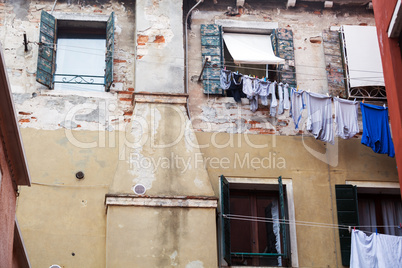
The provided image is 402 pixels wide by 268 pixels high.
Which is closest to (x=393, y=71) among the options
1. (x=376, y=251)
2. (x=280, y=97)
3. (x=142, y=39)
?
(x=280, y=97)

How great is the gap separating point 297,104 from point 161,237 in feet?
10.5

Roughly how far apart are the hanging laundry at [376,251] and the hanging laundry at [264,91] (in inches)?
110

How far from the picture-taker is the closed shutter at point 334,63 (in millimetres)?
11933

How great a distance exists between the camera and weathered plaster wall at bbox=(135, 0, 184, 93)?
11367 millimetres

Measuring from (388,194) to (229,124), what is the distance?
9.68ft

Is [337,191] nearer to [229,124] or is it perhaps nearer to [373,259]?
[373,259]

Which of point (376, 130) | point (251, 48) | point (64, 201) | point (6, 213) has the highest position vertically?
point (251, 48)

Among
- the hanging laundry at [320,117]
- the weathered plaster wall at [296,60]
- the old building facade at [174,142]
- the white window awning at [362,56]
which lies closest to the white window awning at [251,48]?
the old building facade at [174,142]

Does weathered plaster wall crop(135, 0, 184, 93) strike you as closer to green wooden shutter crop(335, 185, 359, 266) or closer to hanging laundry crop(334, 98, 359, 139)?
hanging laundry crop(334, 98, 359, 139)

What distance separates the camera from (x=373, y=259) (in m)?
9.91

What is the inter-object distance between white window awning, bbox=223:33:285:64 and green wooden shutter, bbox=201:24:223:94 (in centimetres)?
19

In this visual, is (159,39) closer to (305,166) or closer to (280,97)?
(280,97)

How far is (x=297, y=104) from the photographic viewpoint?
11172mm

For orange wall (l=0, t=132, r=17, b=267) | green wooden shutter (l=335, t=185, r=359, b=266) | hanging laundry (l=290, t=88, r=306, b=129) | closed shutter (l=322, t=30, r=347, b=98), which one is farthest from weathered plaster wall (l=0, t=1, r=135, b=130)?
green wooden shutter (l=335, t=185, r=359, b=266)
